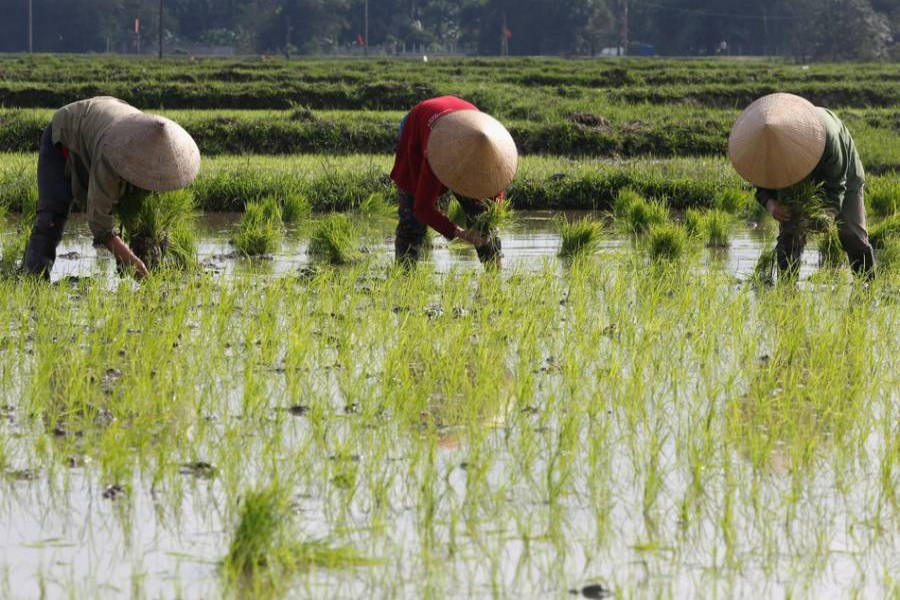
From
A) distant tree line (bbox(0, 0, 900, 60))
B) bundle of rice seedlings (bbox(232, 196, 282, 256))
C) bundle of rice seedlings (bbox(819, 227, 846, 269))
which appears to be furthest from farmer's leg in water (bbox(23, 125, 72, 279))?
distant tree line (bbox(0, 0, 900, 60))

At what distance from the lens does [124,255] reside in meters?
5.62

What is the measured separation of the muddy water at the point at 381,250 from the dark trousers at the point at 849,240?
22 cm

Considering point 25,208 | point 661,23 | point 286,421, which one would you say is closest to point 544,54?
point 661,23

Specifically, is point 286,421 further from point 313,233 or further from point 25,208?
point 25,208

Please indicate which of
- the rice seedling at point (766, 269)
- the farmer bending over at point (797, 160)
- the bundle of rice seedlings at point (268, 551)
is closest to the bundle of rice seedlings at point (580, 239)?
the rice seedling at point (766, 269)

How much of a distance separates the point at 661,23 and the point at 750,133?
2248 inches

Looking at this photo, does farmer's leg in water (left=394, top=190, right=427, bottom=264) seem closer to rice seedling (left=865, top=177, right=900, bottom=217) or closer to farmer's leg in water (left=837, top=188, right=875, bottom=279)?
farmer's leg in water (left=837, top=188, right=875, bottom=279)

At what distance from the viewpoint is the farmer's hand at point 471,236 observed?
5746mm

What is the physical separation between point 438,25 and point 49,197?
6616cm

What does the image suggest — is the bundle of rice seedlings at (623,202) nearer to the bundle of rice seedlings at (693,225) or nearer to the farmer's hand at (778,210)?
the bundle of rice seedlings at (693,225)

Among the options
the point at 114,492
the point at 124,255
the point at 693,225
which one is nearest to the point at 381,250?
the point at 693,225

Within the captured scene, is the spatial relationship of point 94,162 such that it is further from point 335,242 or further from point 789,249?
point 789,249

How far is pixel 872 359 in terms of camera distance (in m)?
4.76

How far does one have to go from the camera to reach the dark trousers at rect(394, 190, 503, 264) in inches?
235
